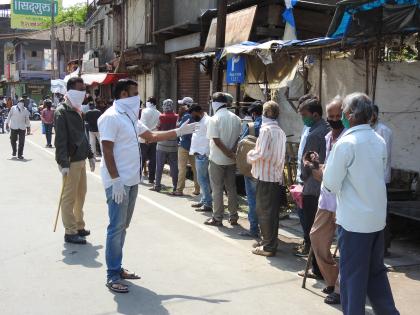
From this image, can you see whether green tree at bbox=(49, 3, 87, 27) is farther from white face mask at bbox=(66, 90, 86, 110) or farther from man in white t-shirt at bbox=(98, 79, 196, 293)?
man in white t-shirt at bbox=(98, 79, 196, 293)

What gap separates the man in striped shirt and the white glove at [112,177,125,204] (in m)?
1.96

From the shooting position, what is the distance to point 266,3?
13328 mm

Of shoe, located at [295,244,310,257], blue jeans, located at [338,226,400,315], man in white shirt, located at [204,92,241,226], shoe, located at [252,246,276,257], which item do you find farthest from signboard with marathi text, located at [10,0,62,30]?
blue jeans, located at [338,226,400,315]

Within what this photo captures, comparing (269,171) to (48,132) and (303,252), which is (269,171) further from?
(48,132)

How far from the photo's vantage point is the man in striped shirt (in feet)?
20.1

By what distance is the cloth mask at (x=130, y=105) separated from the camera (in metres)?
4.98

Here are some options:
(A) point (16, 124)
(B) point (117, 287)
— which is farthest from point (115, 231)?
(A) point (16, 124)

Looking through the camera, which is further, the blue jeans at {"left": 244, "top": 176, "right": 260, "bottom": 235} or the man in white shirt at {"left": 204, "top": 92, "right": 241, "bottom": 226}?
the man in white shirt at {"left": 204, "top": 92, "right": 241, "bottom": 226}

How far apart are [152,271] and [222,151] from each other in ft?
7.82

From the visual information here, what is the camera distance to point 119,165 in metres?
4.90

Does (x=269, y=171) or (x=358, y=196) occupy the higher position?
(x=358, y=196)

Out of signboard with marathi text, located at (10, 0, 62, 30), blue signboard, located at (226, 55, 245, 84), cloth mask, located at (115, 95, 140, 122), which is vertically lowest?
cloth mask, located at (115, 95, 140, 122)

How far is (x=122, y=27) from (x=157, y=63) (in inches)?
236

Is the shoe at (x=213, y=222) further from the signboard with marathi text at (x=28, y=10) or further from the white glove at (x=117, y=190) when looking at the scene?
the signboard with marathi text at (x=28, y=10)
